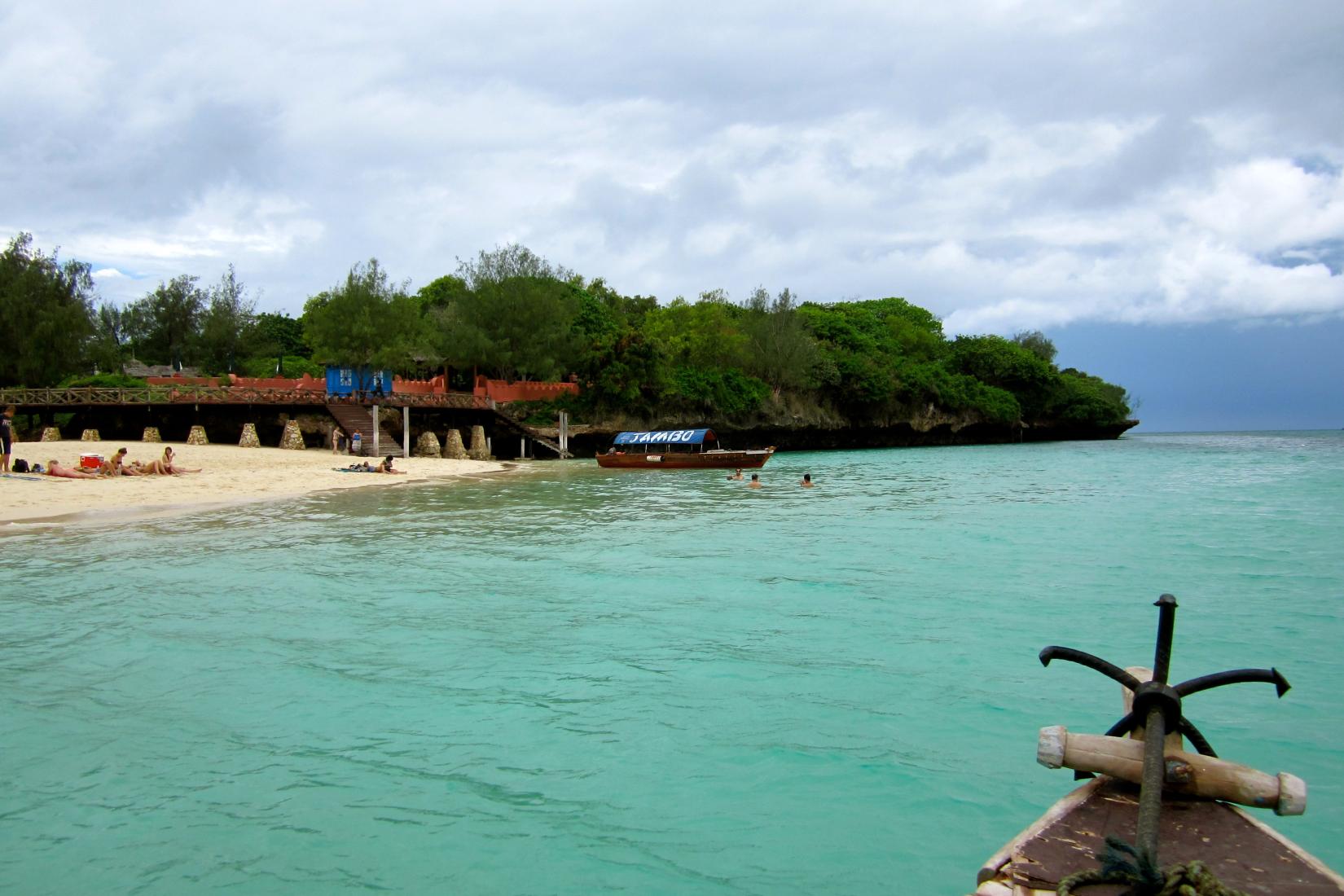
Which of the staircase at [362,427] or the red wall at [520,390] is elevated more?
the red wall at [520,390]

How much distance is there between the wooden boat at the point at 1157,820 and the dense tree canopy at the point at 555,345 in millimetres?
43998

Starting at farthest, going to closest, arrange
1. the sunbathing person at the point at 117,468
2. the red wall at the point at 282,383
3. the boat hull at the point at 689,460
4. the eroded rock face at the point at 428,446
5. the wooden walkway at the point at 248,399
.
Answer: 1. the red wall at the point at 282,383
2. the eroded rock face at the point at 428,446
3. the boat hull at the point at 689,460
4. the wooden walkway at the point at 248,399
5. the sunbathing person at the point at 117,468

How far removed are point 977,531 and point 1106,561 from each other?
3684mm

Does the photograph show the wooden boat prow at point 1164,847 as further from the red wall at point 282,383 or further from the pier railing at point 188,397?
the red wall at point 282,383

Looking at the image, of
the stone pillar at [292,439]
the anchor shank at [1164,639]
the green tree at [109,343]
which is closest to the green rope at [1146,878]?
Answer: the anchor shank at [1164,639]

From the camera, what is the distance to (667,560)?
15164 millimetres

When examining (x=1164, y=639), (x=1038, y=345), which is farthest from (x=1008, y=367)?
(x=1164, y=639)

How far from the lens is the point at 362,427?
136 feet

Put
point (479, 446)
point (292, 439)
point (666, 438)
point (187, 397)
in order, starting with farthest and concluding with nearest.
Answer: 1. point (479, 446)
2. point (292, 439)
3. point (666, 438)
4. point (187, 397)

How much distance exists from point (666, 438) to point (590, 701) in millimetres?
31783

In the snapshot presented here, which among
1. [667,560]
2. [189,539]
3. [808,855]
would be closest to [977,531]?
[667,560]

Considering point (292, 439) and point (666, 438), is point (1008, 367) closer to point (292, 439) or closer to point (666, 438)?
point (666, 438)

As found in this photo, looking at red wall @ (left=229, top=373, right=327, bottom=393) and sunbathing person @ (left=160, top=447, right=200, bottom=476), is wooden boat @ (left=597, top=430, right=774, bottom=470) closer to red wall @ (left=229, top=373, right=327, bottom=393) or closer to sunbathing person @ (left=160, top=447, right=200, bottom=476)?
red wall @ (left=229, top=373, right=327, bottom=393)

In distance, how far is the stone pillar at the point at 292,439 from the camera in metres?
39.9
